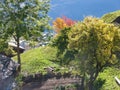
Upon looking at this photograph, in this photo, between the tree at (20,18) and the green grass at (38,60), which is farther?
the green grass at (38,60)

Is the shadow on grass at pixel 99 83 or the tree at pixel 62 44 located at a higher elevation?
the tree at pixel 62 44

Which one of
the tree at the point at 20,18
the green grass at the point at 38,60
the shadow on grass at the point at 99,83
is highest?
the tree at the point at 20,18

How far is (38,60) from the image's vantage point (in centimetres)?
5716

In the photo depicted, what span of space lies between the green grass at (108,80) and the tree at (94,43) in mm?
3535

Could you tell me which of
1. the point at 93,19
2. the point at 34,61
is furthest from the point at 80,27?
the point at 34,61

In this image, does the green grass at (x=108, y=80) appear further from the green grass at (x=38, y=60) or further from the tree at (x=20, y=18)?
the tree at (x=20, y=18)

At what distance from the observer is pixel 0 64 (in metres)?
41.7

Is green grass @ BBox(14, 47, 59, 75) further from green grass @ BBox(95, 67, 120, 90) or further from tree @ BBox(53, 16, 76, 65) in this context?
green grass @ BBox(95, 67, 120, 90)

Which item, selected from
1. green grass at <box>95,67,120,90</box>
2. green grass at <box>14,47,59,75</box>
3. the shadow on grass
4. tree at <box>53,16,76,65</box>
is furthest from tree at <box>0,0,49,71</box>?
green grass at <box>95,67,120,90</box>

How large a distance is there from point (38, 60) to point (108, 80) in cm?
1222

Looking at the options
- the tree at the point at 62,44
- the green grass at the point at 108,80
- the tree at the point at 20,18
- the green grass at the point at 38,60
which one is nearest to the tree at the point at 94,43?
the green grass at the point at 108,80

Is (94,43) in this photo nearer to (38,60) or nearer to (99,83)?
(99,83)

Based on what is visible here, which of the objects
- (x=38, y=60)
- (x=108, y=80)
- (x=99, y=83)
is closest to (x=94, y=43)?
(x=99, y=83)

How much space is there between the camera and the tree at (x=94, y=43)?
41344 mm
